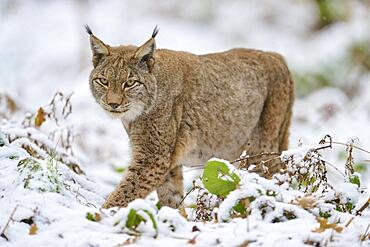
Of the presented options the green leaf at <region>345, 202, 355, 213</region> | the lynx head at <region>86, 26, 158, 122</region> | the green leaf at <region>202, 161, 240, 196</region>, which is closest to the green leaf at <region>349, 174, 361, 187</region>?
the green leaf at <region>345, 202, 355, 213</region>

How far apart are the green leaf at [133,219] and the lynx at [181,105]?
1.46 metres

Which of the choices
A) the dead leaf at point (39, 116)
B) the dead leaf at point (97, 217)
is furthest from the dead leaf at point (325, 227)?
the dead leaf at point (39, 116)

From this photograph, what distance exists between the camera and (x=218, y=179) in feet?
15.2

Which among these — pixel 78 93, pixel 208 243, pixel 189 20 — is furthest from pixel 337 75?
pixel 208 243

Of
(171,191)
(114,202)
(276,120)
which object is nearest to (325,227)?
(114,202)

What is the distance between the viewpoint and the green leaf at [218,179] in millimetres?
4617

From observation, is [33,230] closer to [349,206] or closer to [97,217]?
[97,217]

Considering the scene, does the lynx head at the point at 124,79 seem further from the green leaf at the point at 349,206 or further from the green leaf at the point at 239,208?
the green leaf at the point at 349,206

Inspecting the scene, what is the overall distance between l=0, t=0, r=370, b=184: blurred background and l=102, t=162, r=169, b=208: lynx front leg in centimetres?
258

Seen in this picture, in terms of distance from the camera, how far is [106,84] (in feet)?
19.2

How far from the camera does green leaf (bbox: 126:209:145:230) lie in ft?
13.4

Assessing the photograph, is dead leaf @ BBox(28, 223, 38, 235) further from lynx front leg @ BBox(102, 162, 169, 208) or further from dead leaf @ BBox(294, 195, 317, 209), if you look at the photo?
lynx front leg @ BBox(102, 162, 169, 208)

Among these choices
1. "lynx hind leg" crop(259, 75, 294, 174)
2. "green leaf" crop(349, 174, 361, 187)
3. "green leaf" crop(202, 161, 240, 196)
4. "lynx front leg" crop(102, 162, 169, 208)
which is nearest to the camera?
"green leaf" crop(202, 161, 240, 196)

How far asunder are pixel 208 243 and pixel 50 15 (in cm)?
1633
